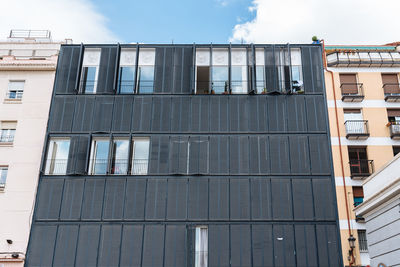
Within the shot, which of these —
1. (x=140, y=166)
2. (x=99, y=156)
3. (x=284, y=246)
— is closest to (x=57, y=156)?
(x=99, y=156)

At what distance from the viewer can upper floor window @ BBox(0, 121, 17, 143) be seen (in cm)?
2853

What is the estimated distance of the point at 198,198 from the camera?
86.1 ft

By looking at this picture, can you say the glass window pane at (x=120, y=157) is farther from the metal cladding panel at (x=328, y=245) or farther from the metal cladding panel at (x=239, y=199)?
the metal cladding panel at (x=328, y=245)

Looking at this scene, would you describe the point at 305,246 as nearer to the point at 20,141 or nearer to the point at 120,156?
the point at 120,156

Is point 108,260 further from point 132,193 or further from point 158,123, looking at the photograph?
point 158,123

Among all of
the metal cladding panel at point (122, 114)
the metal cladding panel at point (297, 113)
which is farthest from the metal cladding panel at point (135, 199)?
the metal cladding panel at point (297, 113)

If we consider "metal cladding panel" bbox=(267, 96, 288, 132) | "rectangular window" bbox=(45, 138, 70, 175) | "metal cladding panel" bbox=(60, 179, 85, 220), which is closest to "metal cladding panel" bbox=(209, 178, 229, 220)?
"metal cladding panel" bbox=(267, 96, 288, 132)

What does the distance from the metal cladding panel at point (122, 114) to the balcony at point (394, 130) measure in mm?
17589

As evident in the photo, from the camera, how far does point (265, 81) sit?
2931cm

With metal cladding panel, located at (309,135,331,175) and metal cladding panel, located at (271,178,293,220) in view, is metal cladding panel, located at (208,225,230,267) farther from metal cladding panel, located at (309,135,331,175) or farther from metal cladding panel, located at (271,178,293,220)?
metal cladding panel, located at (309,135,331,175)

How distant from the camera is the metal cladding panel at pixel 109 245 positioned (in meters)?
24.9

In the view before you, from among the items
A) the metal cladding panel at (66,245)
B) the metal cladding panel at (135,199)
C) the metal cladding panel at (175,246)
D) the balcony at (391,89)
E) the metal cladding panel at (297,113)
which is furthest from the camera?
the balcony at (391,89)

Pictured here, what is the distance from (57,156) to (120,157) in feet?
13.8

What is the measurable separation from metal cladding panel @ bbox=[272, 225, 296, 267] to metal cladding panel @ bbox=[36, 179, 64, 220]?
1336 centimetres
